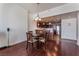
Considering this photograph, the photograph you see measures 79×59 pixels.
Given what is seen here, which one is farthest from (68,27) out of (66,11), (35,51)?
(35,51)

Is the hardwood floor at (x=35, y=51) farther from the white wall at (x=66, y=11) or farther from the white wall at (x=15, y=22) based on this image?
the white wall at (x=66, y=11)

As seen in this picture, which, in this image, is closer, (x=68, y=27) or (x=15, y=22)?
(x=15, y=22)

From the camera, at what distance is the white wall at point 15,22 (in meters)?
5.08

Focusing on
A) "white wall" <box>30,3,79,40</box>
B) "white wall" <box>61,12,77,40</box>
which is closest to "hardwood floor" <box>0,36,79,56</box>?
"white wall" <box>30,3,79,40</box>

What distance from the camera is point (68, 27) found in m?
8.38

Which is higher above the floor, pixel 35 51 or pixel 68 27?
pixel 68 27

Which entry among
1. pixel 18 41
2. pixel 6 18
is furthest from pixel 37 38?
pixel 6 18

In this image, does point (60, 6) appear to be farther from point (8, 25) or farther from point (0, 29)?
point (0, 29)

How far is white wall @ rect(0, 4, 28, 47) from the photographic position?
5.08 m

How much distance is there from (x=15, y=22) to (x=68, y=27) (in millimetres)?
4887

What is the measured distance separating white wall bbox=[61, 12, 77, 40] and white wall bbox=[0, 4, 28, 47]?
362 cm

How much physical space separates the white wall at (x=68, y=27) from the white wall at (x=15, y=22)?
11.9ft

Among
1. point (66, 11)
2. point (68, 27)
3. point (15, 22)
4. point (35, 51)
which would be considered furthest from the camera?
point (68, 27)

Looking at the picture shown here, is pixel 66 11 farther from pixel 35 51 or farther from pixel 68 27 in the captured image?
pixel 68 27
